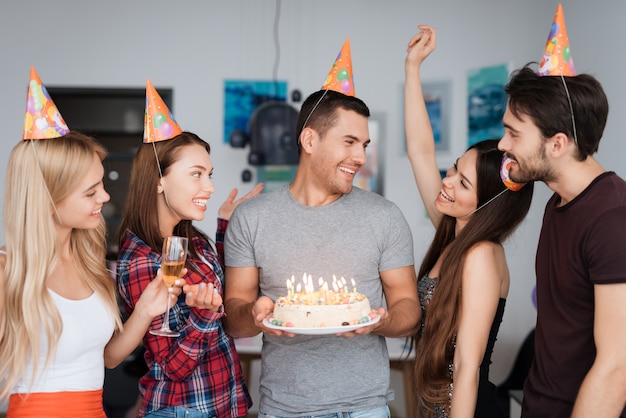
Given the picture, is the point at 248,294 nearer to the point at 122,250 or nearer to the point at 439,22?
the point at 122,250

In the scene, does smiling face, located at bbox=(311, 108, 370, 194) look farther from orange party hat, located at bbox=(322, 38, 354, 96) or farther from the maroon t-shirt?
the maroon t-shirt

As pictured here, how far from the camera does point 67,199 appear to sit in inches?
80.8

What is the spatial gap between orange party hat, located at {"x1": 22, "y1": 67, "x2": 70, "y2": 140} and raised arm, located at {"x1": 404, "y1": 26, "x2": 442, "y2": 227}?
1359mm

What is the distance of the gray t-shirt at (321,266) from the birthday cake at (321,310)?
9.2 inches

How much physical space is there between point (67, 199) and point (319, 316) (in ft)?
2.69

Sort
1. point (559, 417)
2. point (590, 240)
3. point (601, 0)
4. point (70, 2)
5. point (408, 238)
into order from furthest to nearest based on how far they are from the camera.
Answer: point (70, 2), point (601, 0), point (408, 238), point (559, 417), point (590, 240)

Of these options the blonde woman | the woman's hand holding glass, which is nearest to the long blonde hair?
the blonde woman

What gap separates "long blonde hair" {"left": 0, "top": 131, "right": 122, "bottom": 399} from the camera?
194 centimetres

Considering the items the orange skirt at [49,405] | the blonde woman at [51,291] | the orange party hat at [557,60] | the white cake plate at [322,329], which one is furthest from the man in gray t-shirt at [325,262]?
the orange party hat at [557,60]

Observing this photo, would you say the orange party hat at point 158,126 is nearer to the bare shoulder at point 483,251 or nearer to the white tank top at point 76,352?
the white tank top at point 76,352

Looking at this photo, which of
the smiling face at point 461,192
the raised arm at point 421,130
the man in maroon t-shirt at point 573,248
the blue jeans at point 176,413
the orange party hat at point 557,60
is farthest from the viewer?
the raised arm at point 421,130

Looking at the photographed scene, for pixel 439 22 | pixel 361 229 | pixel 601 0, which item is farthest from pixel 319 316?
pixel 439 22

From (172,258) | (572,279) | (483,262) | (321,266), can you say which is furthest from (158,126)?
(572,279)

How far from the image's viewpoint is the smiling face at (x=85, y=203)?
2059mm
